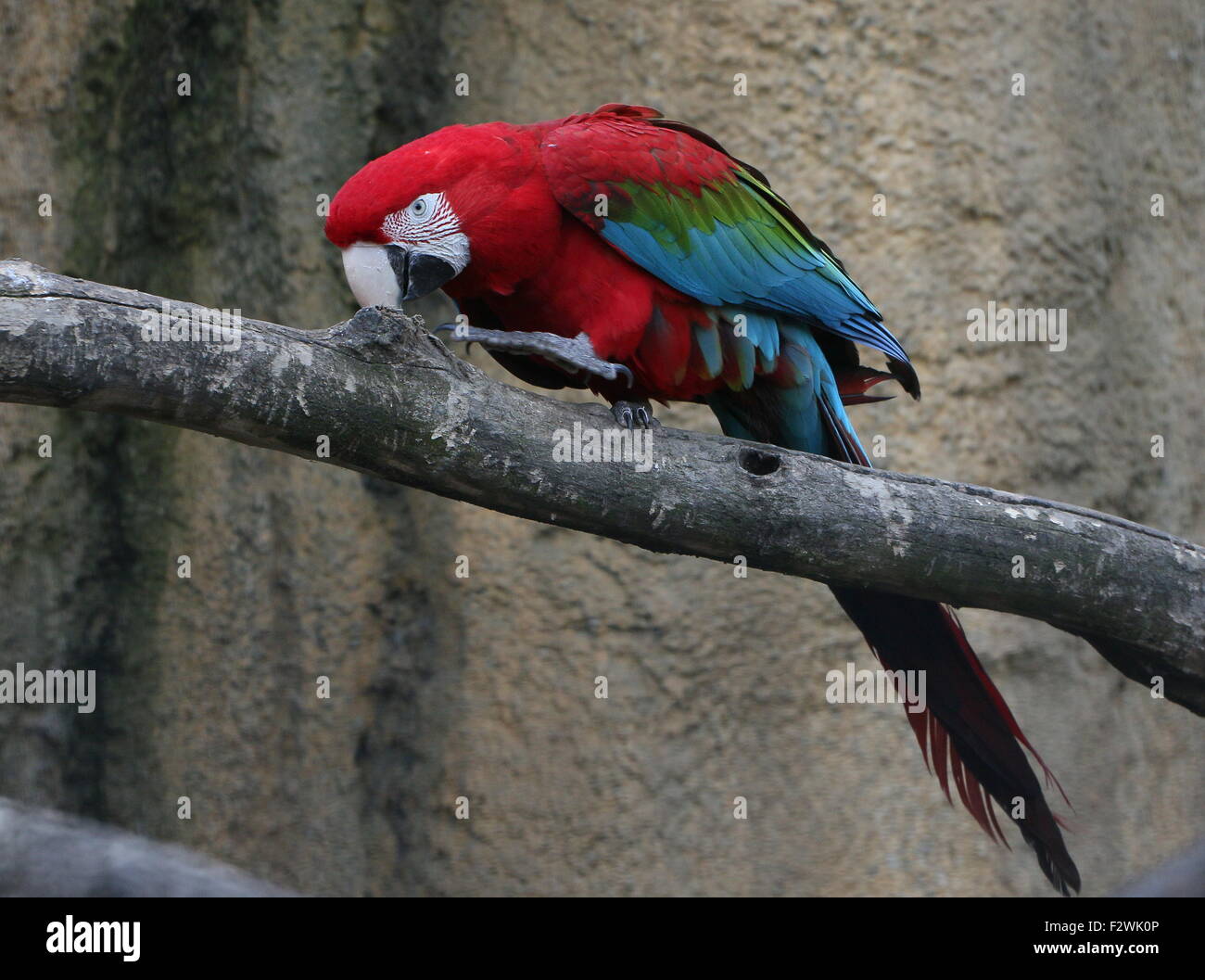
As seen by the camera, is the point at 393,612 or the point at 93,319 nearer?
the point at 93,319

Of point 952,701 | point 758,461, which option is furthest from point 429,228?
point 952,701

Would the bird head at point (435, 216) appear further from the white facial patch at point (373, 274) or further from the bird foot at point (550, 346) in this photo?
the bird foot at point (550, 346)

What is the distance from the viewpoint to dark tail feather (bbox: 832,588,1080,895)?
2.20 metres

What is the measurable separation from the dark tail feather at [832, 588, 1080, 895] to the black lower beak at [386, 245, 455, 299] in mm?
944

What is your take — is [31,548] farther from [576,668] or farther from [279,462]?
[576,668]

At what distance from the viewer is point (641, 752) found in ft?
11.1

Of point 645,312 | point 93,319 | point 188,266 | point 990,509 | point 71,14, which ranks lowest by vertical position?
point 990,509

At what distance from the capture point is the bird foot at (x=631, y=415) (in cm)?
212

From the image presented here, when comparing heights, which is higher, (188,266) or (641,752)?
(188,266)

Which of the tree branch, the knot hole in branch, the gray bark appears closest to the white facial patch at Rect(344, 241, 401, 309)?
the tree branch

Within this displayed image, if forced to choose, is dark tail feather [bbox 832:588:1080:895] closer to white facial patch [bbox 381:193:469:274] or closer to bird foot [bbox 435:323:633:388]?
bird foot [bbox 435:323:633:388]

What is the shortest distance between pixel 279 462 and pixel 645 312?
1.53 metres

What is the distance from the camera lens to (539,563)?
342cm

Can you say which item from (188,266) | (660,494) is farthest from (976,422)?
(188,266)
